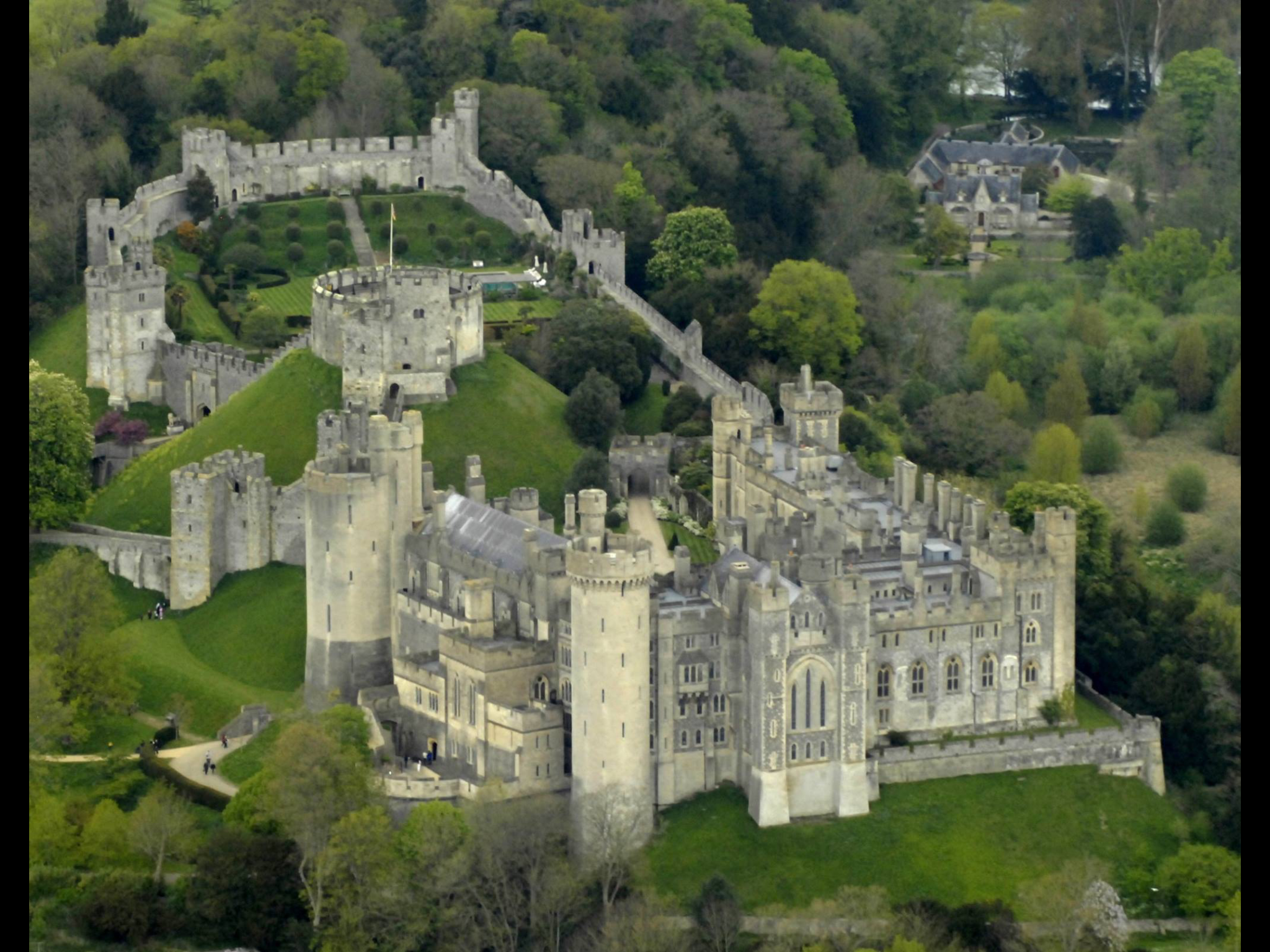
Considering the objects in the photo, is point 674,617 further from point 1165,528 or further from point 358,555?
point 1165,528

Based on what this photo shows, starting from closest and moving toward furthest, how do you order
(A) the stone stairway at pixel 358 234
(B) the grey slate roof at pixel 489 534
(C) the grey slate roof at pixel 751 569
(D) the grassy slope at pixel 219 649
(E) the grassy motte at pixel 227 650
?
(C) the grey slate roof at pixel 751 569 < (B) the grey slate roof at pixel 489 534 < (D) the grassy slope at pixel 219 649 < (E) the grassy motte at pixel 227 650 < (A) the stone stairway at pixel 358 234

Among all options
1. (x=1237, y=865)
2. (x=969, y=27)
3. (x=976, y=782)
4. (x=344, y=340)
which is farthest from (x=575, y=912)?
(x=969, y=27)

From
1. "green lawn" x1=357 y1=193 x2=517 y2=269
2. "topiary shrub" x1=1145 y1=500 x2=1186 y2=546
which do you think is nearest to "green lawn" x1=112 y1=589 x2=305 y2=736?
"green lawn" x1=357 y1=193 x2=517 y2=269

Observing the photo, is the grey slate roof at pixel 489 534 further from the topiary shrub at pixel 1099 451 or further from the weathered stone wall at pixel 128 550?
the topiary shrub at pixel 1099 451

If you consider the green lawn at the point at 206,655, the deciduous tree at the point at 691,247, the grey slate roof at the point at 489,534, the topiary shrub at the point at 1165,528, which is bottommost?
the green lawn at the point at 206,655

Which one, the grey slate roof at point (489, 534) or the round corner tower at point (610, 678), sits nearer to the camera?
the round corner tower at point (610, 678)

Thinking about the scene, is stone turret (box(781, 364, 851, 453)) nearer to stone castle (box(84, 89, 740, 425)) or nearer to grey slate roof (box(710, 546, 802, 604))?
stone castle (box(84, 89, 740, 425))

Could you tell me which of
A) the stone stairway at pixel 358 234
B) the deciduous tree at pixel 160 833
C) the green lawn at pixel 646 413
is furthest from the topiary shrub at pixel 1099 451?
the deciduous tree at pixel 160 833
